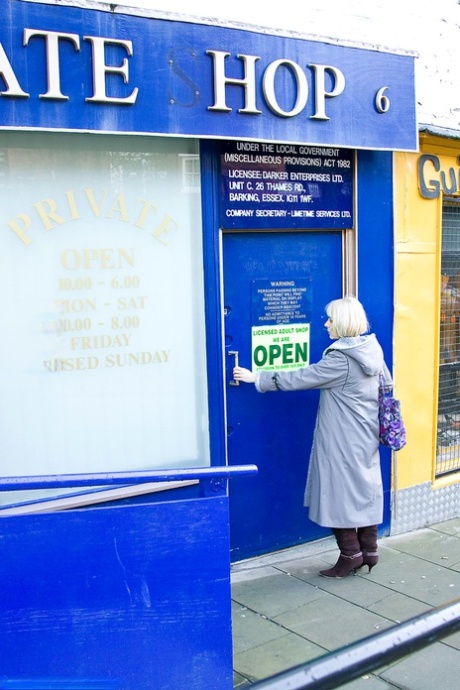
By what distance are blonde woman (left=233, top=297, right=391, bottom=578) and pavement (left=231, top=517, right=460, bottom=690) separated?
37 cm

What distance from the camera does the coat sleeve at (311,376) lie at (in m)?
4.62

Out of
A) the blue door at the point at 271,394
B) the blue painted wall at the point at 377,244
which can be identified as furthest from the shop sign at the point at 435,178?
the blue door at the point at 271,394

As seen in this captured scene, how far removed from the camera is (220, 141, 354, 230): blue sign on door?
4762 millimetres

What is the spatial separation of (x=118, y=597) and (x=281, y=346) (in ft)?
8.62

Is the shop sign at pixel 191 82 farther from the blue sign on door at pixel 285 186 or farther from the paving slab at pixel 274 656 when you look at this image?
the paving slab at pixel 274 656

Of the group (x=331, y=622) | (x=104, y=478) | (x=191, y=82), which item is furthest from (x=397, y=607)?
(x=191, y=82)

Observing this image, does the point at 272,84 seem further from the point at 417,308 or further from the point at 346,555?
the point at 346,555

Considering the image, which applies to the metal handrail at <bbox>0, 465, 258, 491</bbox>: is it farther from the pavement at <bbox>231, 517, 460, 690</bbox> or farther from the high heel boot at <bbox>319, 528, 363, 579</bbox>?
the high heel boot at <bbox>319, 528, 363, 579</bbox>

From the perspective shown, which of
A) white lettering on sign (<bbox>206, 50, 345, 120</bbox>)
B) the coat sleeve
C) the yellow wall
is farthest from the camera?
the yellow wall

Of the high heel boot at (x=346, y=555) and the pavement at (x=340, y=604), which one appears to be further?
the high heel boot at (x=346, y=555)

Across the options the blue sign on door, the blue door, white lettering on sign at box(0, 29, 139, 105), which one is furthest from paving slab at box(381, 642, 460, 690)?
white lettering on sign at box(0, 29, 139, 105)

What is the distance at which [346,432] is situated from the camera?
470 cm

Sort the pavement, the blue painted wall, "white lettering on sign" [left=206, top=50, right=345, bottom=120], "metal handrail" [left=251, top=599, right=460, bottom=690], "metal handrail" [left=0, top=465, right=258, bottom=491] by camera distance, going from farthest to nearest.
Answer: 1. the blue painted wall
2. "white lettering on sign" [left=206, top=50, right=345, bottom=120]
3. the pavement
4. "metal handrail" [left=0, top=465, right=258, bottom=491]
5. "metal handrail" [left=251, top=599, right=460, bottom=690]

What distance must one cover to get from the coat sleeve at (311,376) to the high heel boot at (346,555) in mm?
928
